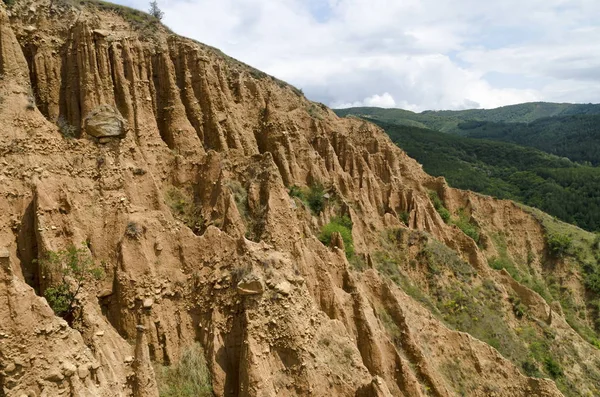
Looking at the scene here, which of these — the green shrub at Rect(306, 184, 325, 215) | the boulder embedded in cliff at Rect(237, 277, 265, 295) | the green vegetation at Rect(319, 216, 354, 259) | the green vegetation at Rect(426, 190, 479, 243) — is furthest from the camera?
the green vegetation at Rect(426, 190, 479, 243)

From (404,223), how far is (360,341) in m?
23.4

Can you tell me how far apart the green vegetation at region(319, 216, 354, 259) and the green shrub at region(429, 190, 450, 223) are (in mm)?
21320

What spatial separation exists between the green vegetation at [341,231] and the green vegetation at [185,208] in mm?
10068

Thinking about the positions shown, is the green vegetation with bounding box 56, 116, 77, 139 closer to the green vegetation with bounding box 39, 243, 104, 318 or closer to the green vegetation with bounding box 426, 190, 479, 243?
the green vegetation with bounding box 39, 243, 104, 318

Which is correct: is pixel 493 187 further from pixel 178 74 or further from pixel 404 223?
pixel 178 74

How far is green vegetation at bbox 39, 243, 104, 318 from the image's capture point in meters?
13.3

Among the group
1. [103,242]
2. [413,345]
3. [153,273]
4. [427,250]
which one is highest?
[103,242]

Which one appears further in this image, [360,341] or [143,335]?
[360,341]

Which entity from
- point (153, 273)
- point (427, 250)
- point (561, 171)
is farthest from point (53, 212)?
point (561, 171)

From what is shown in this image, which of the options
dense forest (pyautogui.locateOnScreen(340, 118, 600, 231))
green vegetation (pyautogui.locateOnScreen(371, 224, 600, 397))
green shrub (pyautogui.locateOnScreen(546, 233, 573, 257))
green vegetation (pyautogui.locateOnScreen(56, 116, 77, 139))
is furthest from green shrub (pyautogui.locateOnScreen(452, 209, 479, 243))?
green vegetation (pyautogui.locateOnScreen(56, 116, 77, 139))

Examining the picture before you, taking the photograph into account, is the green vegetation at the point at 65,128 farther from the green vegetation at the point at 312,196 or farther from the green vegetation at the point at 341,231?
the green vegetation at the point at 341,231

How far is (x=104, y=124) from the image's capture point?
18.1m

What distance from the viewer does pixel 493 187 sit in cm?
9338

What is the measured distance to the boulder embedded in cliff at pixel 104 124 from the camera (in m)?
17.9
